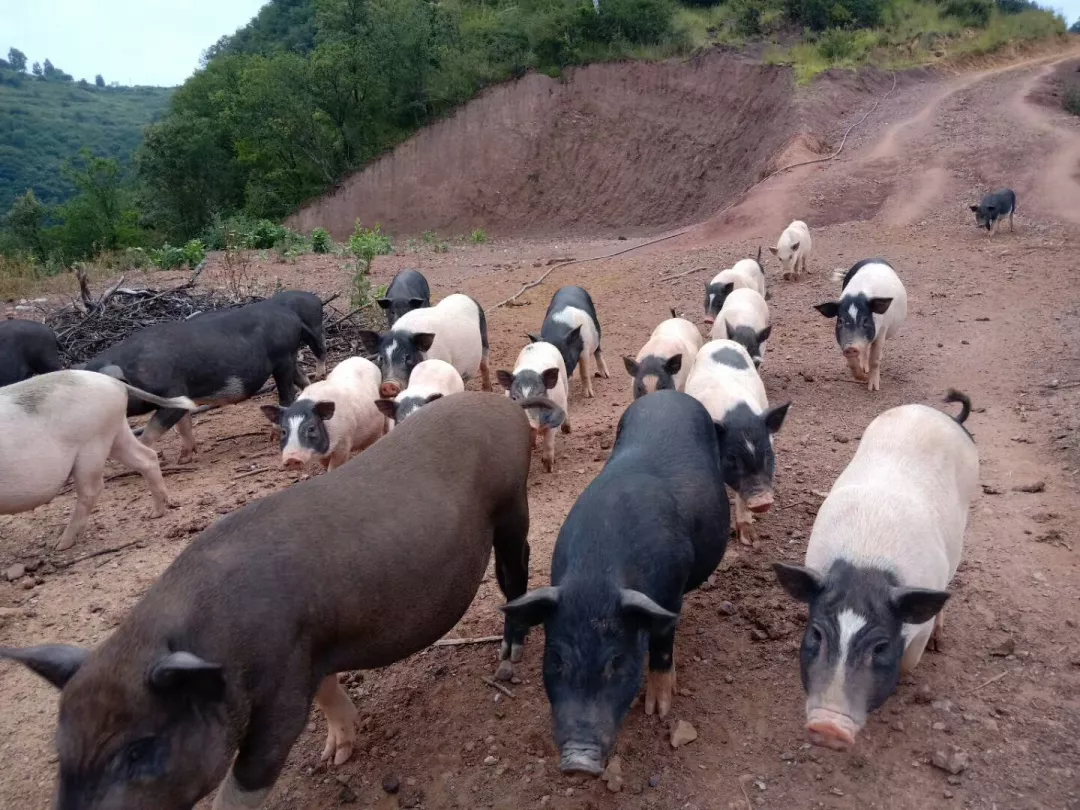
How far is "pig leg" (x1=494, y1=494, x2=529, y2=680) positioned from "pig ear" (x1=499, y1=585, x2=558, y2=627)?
2.19 ft

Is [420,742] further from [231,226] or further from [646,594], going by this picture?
[231,226]

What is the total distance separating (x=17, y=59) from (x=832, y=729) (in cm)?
17207

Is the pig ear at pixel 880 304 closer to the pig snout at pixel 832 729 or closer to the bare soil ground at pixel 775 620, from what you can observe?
the bare soil ground at pixel 775 620

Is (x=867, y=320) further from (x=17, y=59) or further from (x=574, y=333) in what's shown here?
(x=17, y=59)

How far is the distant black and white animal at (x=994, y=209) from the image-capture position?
13562 millimetres

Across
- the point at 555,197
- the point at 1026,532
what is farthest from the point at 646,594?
the point at 555,197

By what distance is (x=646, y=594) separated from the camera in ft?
10.4

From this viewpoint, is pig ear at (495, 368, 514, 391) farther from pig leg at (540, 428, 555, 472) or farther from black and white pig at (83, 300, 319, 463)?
black and white pig at (83, 300, 319, 463)

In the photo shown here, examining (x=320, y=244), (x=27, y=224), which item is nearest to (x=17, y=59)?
(x=27, y=224)

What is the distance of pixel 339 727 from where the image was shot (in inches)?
135

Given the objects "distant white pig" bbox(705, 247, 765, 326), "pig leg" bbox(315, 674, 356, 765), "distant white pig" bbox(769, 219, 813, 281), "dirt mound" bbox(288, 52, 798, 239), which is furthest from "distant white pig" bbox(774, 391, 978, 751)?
"dirt mound" bbox(288, 52, 798, 239)

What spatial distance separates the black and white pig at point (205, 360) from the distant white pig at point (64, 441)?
2.65 ft

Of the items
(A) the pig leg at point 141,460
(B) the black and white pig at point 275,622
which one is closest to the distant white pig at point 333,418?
(A) the pig leg at point 141,460

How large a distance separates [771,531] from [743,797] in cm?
223
